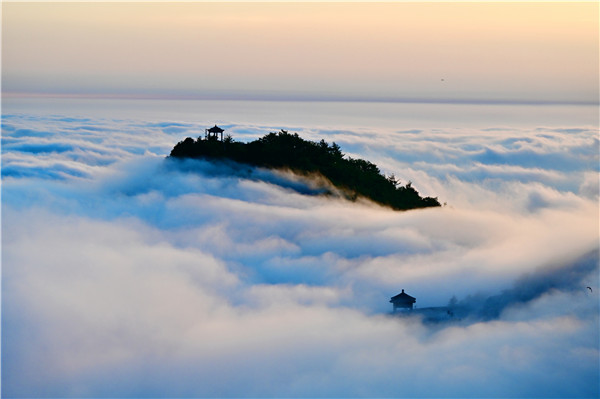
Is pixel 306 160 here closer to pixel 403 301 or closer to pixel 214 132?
pixel 214 132

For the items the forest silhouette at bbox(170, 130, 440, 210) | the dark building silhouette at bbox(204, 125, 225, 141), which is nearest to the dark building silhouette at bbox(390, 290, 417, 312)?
the forest silhouette at bbox(170, 130, 440, 210)

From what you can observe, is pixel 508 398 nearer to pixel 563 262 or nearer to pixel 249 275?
pixel 563 262

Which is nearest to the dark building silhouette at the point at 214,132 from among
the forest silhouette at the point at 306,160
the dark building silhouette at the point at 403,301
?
the forest silhouette at the point at 306,160

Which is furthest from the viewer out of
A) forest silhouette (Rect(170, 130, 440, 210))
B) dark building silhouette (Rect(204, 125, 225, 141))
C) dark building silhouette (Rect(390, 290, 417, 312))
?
dark building silhouette (Rect(204, 125, 225, 141))

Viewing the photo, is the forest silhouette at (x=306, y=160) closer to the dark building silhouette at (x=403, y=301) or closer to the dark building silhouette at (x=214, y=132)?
the dark building silhouette at (x=214, y=132)

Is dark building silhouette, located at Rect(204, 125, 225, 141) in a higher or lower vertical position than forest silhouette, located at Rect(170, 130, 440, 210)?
higher

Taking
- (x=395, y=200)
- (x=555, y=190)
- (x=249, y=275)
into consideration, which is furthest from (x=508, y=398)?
(x=555, y=190)

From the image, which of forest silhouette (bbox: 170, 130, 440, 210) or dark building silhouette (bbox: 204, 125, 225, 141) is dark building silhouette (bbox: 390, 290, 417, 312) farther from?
dark building silhouette (bbox: 204, 125, 225, 141)

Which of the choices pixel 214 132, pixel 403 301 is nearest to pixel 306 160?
pixel 214 132

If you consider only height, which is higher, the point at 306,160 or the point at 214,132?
the point at 214,132
